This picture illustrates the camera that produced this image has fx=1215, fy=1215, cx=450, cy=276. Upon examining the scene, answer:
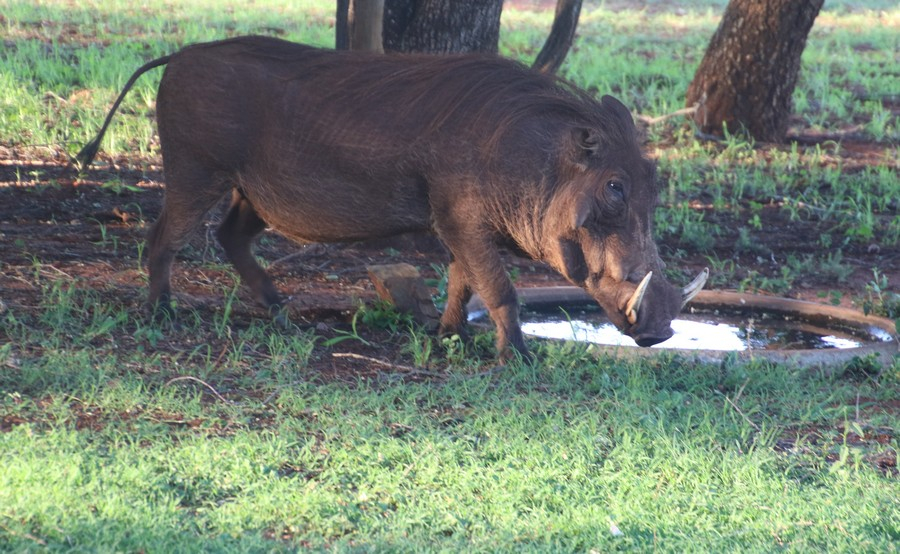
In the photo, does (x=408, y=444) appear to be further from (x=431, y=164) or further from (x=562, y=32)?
(x=562, y=32)

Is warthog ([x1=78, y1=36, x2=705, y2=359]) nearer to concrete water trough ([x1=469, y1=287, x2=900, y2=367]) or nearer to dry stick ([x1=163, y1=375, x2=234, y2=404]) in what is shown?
concrete water trough ([x1=469, y1=287, x2=900, y2=367])

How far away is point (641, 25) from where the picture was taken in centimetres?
1455

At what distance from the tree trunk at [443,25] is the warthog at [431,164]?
4.87 ft

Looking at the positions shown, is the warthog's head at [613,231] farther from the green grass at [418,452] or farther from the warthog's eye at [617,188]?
the green grass at [418,452]

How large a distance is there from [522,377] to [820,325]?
1.70 m

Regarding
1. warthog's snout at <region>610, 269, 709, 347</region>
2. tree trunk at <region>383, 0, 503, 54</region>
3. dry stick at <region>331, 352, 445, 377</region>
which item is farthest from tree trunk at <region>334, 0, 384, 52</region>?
warthog's snout at <region>610, 269, 709, 347</region>

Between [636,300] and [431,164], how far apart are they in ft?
3.13

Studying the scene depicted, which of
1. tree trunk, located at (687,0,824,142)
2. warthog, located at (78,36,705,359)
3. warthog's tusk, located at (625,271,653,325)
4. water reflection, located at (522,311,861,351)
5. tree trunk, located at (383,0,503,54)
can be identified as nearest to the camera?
warthog's tusk, located at (625,271,653,325)

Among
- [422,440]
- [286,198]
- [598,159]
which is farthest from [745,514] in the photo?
[286,198]

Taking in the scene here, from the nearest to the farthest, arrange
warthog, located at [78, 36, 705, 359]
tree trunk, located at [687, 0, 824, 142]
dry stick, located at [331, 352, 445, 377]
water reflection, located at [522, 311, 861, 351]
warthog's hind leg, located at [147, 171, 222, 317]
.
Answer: warthog, located at [78, 36, 705, 359] → dry stick, located at [331, 352, 445, 377] → warthog's hind leg, located at [147, 171, 222, 317] → water reflection, located at [522, 311, 861, 351] → tree trunk, located at [687, 0, 824, 142]

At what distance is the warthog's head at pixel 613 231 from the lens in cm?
416

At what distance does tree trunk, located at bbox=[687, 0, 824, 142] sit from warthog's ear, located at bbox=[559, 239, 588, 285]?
4.98m

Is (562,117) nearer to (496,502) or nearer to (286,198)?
(286,198)

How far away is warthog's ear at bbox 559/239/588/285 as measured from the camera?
14.3 feet
